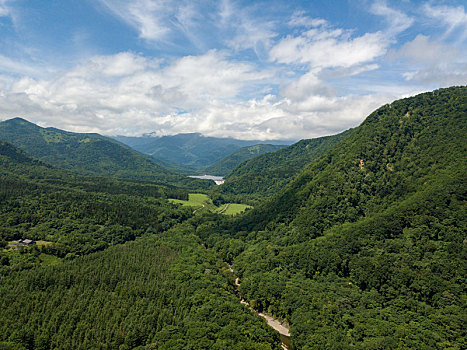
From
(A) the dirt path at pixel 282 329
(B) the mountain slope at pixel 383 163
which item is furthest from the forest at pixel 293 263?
(A) the dirt path at pixel 282 329

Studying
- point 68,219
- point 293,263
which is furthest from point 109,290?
point 68,219

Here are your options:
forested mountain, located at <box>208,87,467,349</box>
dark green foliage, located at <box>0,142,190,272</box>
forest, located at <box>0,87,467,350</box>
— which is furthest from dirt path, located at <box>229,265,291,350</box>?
dark green foliage, located at <box>0,142,190,272</box>

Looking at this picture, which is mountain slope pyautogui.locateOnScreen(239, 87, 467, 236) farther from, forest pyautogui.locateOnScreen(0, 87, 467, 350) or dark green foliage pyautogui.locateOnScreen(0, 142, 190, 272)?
dark green foliage pyautogui.locateOnScreen(0, 142, 190, 272)

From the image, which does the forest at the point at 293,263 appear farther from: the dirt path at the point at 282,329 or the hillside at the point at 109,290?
the dirt path at the point at 282,329

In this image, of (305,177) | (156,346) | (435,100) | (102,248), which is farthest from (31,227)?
(435,100)

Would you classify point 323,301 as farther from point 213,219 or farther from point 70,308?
point 213,219

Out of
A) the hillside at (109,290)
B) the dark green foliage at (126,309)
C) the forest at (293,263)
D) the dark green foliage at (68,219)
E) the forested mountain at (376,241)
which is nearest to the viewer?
the dark green foliage at (126,309)

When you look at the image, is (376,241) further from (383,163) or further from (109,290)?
(109,290)
